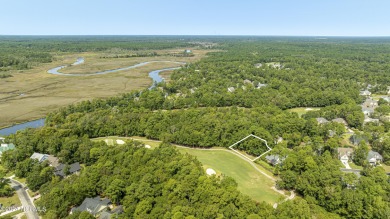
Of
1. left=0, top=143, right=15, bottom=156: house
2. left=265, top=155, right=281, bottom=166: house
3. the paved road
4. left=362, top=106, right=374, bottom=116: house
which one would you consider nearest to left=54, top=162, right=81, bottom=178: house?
the paved road

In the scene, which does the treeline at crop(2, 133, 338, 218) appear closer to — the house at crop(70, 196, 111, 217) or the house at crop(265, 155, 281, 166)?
the house at crop(70, 196, 111, 217)

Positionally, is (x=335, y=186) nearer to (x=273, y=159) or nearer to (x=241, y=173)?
(x=273, y=159)

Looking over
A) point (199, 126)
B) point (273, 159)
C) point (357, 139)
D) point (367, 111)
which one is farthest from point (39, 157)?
point (367, 111)

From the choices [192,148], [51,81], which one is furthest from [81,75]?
[192,148]

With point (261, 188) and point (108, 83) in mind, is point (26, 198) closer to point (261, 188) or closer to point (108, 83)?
point (261, 188)

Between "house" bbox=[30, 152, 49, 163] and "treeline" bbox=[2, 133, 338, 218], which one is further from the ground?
"treeline" bbox=[2, 133, 338, 218]

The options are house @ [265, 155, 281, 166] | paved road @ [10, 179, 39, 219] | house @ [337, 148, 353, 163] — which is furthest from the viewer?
house @ [337, 148, 353, 163]
